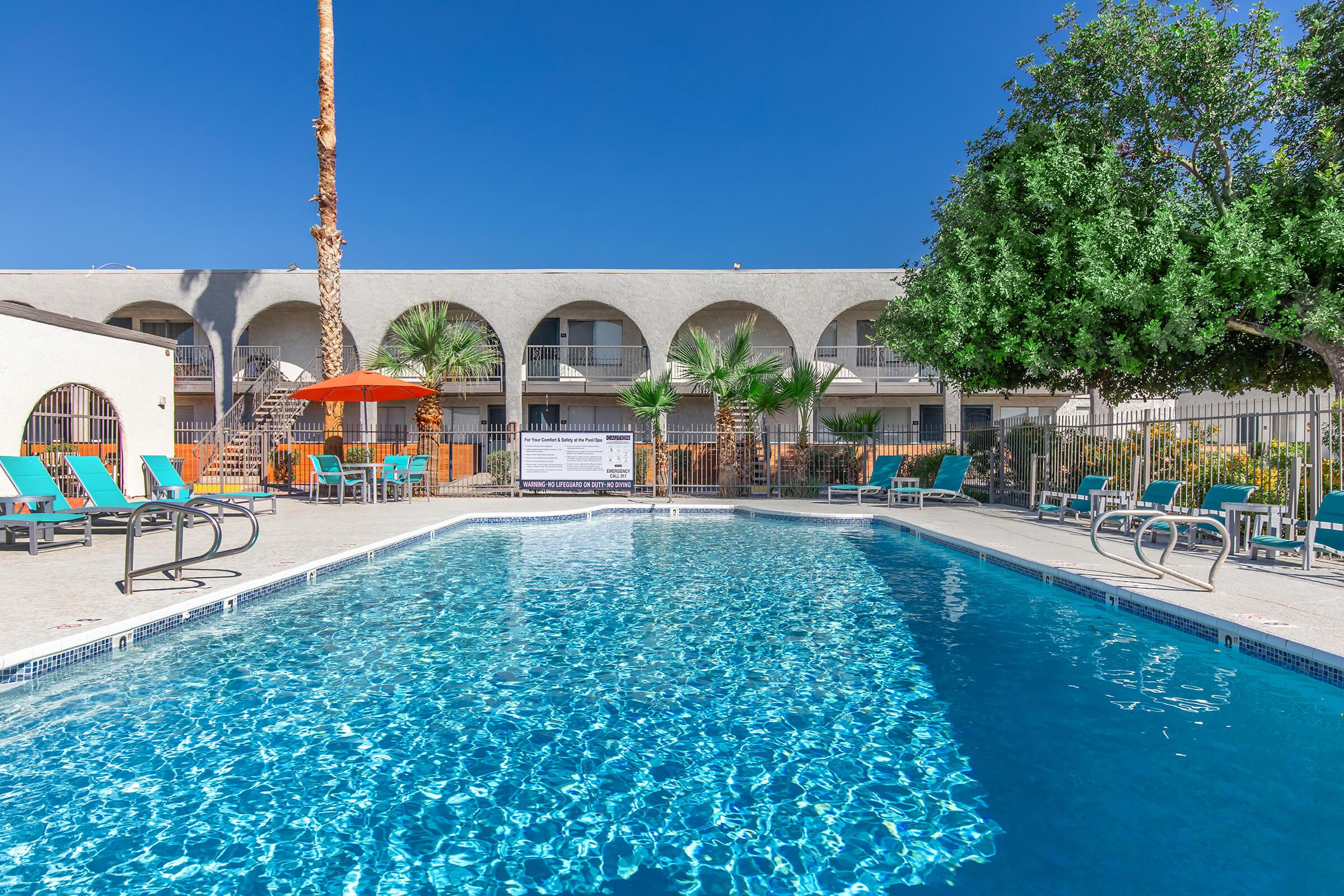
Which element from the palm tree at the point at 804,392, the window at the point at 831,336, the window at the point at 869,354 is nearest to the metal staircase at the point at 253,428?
the palm tree at the point at 804,392

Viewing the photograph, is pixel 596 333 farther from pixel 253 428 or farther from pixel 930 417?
pixel 930 417

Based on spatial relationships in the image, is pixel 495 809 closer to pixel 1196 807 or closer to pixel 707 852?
pixel 707 852

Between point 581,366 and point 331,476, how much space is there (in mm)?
10472

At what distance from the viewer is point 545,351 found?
79.3ft

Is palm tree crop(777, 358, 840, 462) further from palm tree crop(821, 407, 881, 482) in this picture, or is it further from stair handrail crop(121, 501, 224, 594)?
stair handrail crop(121, 501, 224, 594)

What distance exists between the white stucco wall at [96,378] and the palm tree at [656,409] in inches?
348

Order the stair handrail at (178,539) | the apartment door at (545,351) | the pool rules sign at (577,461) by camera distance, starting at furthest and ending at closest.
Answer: the apartment door at (545,351), the pool rules sign at (577,461), the stair handrail at (178,539)

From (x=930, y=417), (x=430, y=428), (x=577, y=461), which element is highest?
(x=930, y=417)

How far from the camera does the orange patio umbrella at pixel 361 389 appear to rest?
1409cm

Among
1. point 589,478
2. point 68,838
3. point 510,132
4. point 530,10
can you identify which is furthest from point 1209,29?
point 510,132

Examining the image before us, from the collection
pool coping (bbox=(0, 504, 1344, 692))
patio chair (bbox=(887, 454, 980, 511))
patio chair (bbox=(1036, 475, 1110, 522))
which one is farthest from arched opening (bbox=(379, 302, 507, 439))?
patio chair (bbox=(1036, 475, 1110, 522))

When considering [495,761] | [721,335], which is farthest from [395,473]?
[495,761]

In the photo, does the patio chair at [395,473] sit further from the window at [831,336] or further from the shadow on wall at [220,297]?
the window at [831,336]

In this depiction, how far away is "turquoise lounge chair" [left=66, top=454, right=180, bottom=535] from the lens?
846cm
